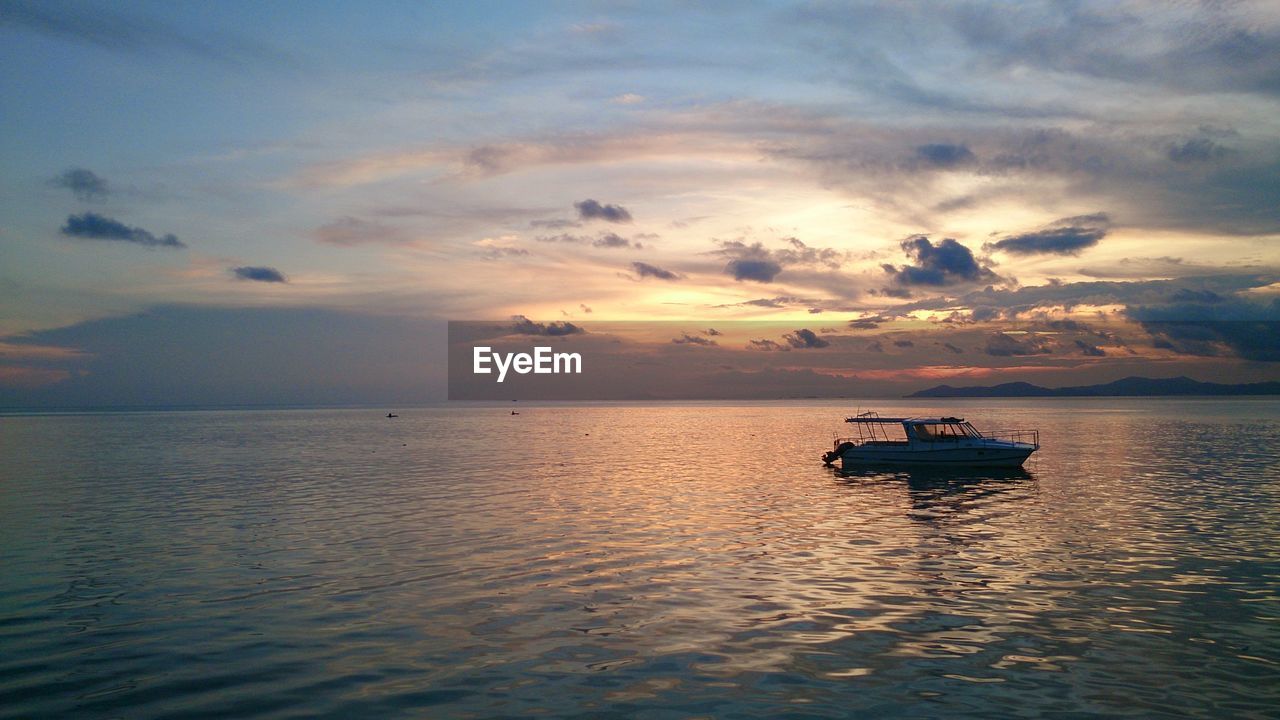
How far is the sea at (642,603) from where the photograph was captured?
640 inches

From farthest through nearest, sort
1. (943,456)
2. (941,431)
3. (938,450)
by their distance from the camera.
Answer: (941,431), (938,450), (943,456)

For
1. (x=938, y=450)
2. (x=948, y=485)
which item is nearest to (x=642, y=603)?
(x=948, y=485)

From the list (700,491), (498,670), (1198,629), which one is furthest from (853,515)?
(498,670)

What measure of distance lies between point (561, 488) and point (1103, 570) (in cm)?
3377

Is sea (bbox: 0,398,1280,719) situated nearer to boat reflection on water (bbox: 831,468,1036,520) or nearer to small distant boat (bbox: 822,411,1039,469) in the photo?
boat reflection on water (bbox: 831,468,1036,520)

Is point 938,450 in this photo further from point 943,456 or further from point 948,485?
point 948,485

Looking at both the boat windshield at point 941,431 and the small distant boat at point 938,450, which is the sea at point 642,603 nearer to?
the small distant boat at point 938,450

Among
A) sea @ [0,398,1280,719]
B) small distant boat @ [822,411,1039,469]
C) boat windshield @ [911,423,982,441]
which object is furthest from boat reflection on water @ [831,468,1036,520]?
boat windshield @ [911,423,982,441]

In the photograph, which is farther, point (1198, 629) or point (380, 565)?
point (380, 565)

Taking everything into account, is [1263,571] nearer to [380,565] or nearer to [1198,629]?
[1198,629]

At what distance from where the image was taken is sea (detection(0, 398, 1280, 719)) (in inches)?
640

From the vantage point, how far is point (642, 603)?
23438mm

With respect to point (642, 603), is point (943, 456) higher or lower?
higher

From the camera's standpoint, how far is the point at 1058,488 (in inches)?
2108
